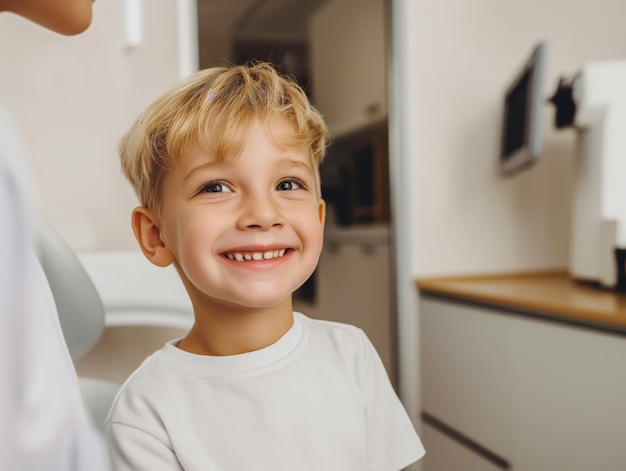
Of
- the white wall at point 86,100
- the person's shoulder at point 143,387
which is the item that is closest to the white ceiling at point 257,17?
the white wall at point 86,100

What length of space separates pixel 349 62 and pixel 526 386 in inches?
44.1

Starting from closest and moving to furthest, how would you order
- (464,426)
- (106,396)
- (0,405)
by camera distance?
(0,405), (106,396), (464,426)

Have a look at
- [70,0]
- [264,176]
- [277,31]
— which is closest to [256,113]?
[264,176]

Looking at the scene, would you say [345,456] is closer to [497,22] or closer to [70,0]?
[70,0]

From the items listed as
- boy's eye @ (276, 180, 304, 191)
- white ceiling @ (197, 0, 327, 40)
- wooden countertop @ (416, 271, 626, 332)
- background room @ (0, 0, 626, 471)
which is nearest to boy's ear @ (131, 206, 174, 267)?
boy's eye @ (276, 180, 304, 191)

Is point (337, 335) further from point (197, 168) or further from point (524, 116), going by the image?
point (524, 116)

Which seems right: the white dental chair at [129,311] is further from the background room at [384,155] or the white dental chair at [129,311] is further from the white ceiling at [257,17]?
the white ceiling at [257,17]

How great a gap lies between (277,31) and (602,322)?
8.37 feet

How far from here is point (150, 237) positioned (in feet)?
1.79

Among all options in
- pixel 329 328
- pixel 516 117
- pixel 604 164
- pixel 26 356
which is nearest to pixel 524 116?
pixel 516 117

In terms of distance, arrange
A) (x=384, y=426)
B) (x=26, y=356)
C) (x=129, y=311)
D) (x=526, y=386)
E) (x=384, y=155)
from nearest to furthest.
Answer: (x=26, y=356), (x=384, y=426), (x=129, y=311), (x=526, y=386), (x=384, y=155)

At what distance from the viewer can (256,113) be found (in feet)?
1.64

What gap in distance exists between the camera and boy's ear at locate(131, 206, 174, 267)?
54 centimetres

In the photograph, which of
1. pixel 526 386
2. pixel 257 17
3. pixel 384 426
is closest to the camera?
pixel 384 426
